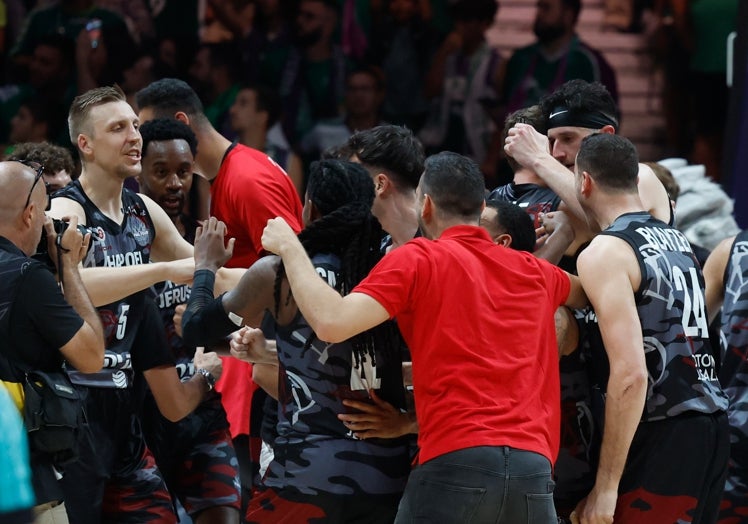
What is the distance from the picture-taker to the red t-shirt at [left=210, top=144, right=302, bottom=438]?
5.84 m

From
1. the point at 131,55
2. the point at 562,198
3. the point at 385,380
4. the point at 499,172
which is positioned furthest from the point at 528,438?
the point at 131,55

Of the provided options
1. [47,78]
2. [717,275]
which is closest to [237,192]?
[717,275]

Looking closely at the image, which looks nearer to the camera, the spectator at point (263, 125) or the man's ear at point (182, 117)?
the man's ear at point (182, 117)

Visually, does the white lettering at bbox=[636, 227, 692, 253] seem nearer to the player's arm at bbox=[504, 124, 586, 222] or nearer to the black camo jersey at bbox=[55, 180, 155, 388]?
the player's arm at bbox=[504, 124, 586, 222]

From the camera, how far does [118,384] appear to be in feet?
17.0

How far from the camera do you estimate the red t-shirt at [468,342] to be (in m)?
3.93

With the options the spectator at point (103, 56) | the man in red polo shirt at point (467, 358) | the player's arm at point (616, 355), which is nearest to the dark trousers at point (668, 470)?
the player's arm at point (616, 355)

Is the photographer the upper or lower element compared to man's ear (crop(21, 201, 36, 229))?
lower

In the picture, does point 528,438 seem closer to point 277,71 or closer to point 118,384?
point 118,384

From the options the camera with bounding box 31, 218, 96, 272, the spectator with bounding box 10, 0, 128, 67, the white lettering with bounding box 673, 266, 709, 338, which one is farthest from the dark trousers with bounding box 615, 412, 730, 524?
the spectator with bounding box 10, 0, 128, 67

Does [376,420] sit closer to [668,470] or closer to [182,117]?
[668,470]

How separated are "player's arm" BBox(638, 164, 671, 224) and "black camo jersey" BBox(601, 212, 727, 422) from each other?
584mm

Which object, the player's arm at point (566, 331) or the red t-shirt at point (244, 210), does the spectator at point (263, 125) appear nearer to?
the red t-shirt at point (244, 210)

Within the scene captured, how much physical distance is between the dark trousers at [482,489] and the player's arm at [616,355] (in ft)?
1.36
